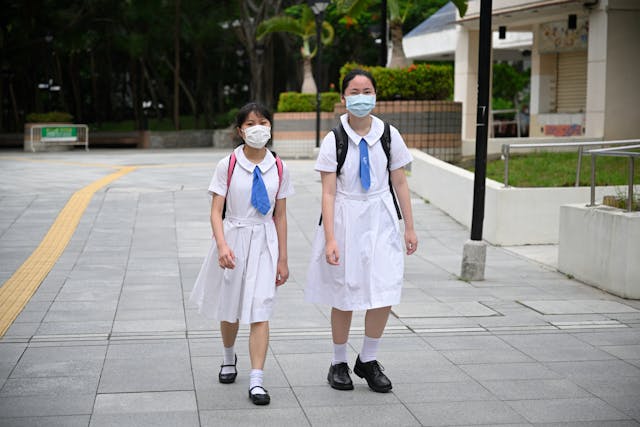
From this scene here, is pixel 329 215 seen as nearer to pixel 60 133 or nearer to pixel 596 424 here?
pixel 596 424

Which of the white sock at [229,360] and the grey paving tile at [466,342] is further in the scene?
the grey paving tile at [466,342]

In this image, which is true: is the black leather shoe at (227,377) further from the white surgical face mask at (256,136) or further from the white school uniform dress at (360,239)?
the white surgical face mask at (256,136)

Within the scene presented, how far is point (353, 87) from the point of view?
219 inches

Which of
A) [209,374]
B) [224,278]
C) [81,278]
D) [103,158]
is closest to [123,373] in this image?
[209,374]

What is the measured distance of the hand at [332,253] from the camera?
538cm

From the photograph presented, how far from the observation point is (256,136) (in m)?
5.40

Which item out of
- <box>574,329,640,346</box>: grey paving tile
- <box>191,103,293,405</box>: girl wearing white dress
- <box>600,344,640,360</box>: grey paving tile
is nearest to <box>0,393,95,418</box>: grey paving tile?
<box>191,103,293,405</box>: girl wearing white dress

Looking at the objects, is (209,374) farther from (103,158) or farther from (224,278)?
(103,158)

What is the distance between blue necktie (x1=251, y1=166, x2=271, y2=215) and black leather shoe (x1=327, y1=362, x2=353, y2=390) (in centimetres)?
105

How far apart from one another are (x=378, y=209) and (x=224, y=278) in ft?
3.27

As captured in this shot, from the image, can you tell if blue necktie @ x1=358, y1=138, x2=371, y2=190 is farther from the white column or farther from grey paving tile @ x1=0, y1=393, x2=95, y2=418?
the white column

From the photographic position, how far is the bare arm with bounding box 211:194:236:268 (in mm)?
5297

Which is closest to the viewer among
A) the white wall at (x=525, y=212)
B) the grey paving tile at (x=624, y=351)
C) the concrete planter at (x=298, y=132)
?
the grey paving tile at (x=624, y=351)

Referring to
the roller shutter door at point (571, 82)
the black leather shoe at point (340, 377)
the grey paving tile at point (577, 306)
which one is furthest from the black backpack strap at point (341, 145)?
the roller shutter door at point (571, 82)
